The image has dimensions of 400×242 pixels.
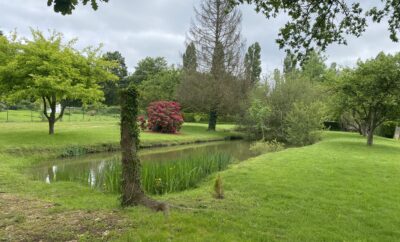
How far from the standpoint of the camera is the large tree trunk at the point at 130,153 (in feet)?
20.2

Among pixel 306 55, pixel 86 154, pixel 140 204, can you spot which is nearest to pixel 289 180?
pixel 306 55

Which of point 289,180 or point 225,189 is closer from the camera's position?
point 225,189

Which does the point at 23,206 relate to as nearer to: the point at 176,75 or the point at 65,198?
the point at 65,198

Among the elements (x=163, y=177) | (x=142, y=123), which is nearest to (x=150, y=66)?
(x=142, y=123)

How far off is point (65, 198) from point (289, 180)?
551 cm

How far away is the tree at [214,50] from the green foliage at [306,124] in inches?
352

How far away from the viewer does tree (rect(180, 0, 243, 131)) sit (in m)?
30.5

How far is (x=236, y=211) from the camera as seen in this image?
618 cm

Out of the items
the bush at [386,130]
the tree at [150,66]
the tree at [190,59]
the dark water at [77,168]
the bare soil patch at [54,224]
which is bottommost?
the dark water at [77,168]

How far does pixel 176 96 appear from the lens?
3178 centimetres

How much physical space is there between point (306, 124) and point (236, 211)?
17133 millimetres

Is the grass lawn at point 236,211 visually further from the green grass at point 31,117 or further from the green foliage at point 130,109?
the green grass at point 31,117

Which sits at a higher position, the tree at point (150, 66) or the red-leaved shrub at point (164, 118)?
the tree at point (150, 66)

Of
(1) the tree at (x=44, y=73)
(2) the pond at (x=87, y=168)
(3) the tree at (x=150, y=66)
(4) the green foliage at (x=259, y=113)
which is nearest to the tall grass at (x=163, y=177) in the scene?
(2) the pond at (x=87, y=168)
